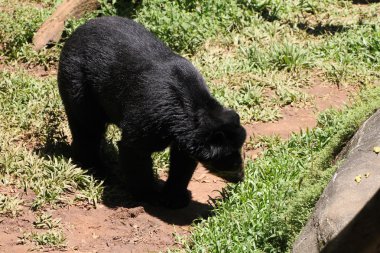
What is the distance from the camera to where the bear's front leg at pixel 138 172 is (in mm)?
6504

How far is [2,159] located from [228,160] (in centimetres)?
249

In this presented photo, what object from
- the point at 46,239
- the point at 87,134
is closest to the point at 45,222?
the point at 46,239

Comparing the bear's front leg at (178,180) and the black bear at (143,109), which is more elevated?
the black bear at (143,109)

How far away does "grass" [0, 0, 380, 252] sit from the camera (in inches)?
227

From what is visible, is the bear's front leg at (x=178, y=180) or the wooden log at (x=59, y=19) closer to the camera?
the bear's front leg at (x=178, y=180)

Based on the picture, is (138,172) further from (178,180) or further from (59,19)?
(59,19)

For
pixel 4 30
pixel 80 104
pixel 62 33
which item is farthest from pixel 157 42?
pixel 4 30

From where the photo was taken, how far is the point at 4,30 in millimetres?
9812

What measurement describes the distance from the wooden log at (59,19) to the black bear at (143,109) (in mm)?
2563

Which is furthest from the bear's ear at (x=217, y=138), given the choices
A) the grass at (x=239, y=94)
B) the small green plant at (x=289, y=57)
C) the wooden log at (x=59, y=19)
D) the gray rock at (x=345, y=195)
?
the wooden log at (x=59, y=19)

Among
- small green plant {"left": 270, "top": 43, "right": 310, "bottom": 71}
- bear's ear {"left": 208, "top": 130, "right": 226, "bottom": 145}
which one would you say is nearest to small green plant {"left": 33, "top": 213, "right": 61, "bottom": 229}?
bear's ear {"left": 208, "top": 130, "right": 226, "bottom": 145}

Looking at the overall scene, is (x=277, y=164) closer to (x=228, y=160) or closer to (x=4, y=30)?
(x=228, y=160)

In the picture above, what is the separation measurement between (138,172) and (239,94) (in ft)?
7.99

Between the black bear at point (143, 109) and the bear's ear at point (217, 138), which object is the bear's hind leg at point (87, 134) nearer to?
the black bear at point (143, 109)
